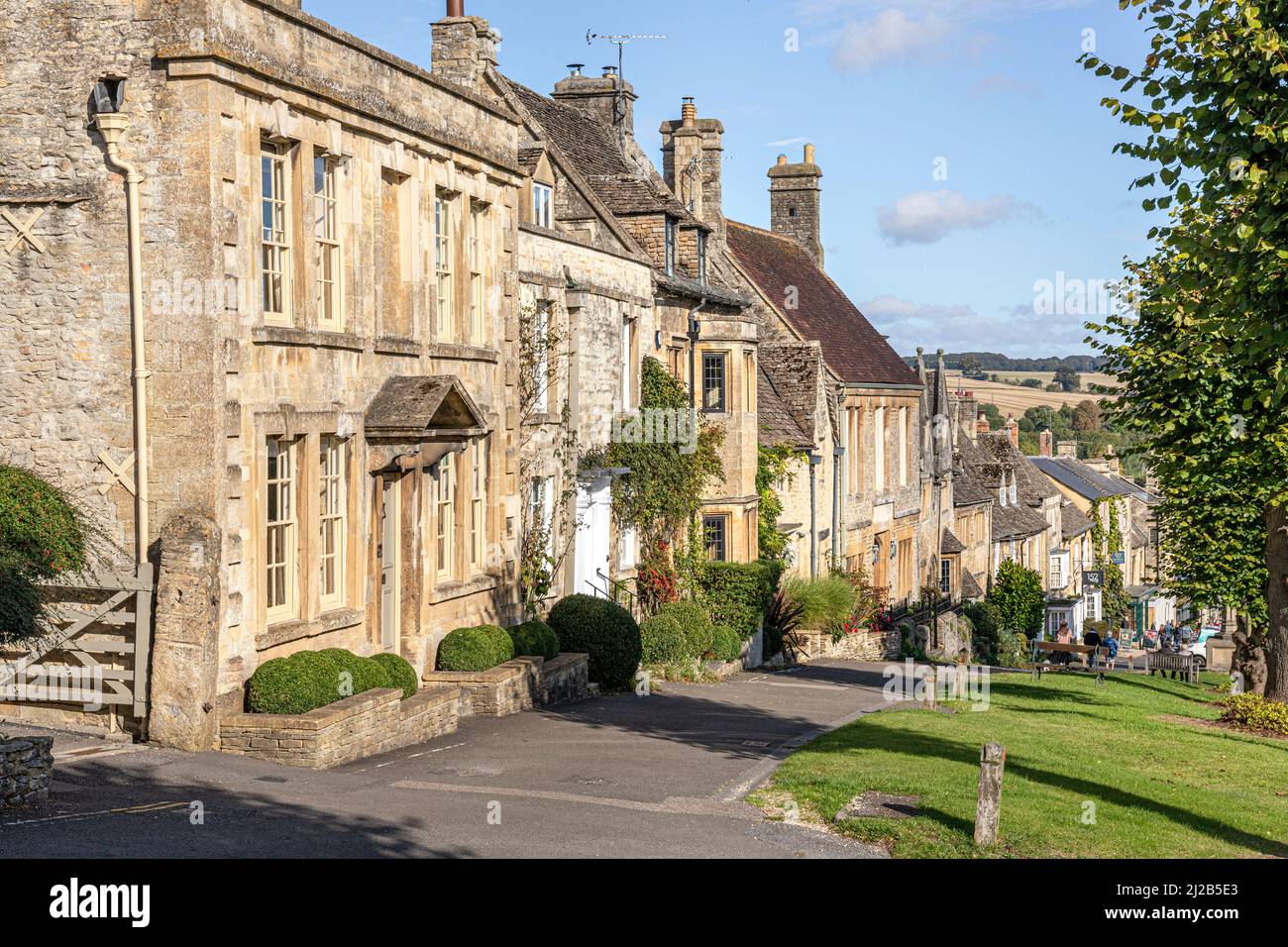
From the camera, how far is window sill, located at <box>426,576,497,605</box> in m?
20.3

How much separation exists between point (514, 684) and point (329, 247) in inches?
266

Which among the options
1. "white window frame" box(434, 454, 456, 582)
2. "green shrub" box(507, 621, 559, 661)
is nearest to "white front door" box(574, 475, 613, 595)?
"green shrub" box(507, 621, 559, 661)

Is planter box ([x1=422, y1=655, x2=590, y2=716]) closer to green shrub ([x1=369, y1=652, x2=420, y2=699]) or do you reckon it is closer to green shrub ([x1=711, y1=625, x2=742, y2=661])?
green shrub ([x1=369, y1=652, x2=420, y2=699])

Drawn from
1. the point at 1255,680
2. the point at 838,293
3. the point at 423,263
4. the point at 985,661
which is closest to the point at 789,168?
the point at 838,293

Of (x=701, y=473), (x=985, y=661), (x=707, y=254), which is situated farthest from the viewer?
(x=985, y=661)

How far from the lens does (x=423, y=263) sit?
65.3ft

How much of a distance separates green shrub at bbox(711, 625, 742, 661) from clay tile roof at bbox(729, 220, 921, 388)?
13.4 meters

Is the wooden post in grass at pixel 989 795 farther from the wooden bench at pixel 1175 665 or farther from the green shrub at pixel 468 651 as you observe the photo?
the wooden bench at pixel 1175 665

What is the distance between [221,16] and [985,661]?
38.0m

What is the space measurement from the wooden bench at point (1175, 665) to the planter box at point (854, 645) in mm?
7623

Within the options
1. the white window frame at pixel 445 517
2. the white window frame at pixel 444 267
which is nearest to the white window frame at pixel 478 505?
the white window frame at pixel 445 517

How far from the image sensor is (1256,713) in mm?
23469

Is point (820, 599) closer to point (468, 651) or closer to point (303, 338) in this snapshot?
point (468, 651)
